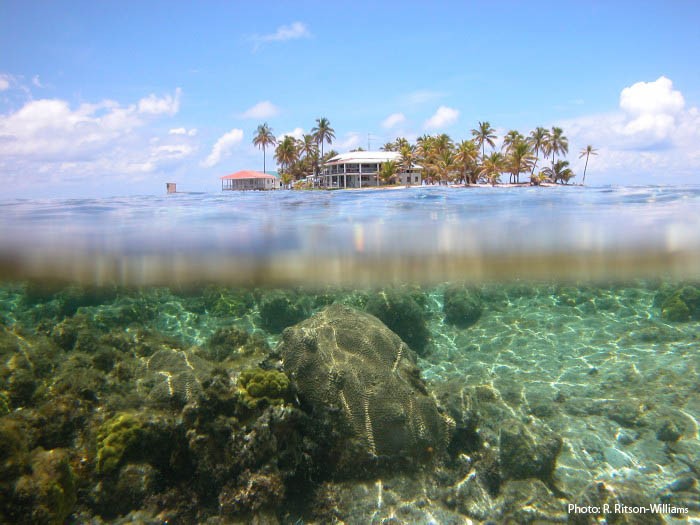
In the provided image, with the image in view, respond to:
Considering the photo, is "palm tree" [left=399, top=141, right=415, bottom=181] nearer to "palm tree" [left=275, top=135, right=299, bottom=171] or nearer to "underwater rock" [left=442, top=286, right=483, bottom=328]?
"palm tree" [left=275, top=135, right=299, bottom=171]

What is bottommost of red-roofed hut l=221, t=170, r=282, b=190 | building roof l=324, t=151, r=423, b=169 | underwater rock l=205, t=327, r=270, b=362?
underwater rock l=205, t=327, r=270, b=362

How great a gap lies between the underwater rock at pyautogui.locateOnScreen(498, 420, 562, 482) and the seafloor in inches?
1.1

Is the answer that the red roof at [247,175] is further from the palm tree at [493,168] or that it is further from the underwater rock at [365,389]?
the underwater rock at [365,389]

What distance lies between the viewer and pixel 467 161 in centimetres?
5147

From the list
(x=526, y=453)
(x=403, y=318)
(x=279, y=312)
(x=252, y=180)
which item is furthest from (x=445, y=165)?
(x=526, y=453)

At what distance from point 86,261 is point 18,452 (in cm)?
1282

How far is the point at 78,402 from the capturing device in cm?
683

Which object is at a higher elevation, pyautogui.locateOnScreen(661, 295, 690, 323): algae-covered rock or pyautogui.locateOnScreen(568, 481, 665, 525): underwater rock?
pyautogui.locateOnScreen(661, 295, 690, 323): algae-covered rock

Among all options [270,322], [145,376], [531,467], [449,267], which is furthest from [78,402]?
[449,267]

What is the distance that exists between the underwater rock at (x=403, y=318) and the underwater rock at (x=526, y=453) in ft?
18.6

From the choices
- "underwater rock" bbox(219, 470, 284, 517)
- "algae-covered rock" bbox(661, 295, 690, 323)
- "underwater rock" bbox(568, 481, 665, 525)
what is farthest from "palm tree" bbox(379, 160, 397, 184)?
"underwater rock" bbox(219, 470, 284, 517)

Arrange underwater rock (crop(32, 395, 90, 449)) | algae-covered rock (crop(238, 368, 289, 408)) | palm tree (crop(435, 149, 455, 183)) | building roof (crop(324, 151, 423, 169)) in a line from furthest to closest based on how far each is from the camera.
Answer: building roof (crop(324, 151, 423, 169)) < palm tree (crop(435, 149, 455, 183)) < algae-covered rock (crop(238, 368, 289, 408)) < underwater rock (crop(32, 395, 90, 449))

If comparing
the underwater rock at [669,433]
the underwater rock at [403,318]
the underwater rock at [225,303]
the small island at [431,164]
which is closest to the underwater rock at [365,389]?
the underwater rock at [403,318]

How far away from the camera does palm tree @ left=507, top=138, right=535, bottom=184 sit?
51972 mm
